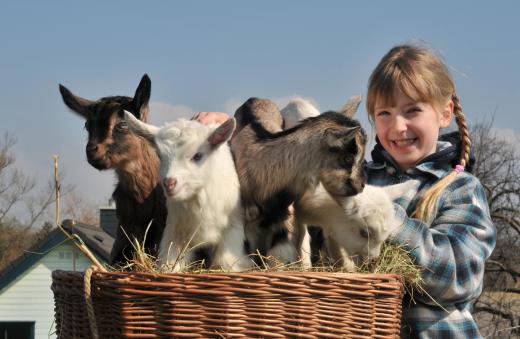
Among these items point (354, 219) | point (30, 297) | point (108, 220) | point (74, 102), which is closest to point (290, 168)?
point (354, 219)

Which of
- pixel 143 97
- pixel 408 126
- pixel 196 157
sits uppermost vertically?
pixel 143 97

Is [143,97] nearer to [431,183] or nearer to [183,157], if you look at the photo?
[183,157]

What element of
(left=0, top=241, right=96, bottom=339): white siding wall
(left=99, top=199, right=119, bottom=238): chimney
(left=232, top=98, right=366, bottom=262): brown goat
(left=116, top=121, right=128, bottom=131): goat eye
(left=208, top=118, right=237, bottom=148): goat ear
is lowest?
(left=0, top=241, right=96, bottom=339): white siding wall

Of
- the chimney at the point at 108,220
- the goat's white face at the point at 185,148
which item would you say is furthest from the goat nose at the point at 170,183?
the chimney at the point at 108,220

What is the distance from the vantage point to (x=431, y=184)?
4312mm

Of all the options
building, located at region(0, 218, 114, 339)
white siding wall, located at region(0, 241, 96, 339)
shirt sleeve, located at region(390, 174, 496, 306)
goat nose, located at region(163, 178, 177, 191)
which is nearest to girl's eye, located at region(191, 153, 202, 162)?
goat nose, located at region(163, 178, 177, 191)

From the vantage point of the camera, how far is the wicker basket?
287cm

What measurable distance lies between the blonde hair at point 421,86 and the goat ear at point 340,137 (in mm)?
434

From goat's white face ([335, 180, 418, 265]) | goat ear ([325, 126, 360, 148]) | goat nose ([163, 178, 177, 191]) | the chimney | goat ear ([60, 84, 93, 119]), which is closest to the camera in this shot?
goat nose ([163, 178, 177, 191])

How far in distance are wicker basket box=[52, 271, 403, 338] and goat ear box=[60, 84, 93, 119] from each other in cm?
153

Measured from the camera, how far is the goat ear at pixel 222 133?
3.69m

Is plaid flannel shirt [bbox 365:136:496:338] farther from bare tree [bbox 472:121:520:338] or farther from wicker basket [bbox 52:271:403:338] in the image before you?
bare tree [bbox 472:121:520:338]

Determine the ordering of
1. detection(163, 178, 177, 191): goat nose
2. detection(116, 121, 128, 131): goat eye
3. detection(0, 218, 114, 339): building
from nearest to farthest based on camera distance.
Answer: detection(163, 178, 177, 191): goat nose < detection(116, 121, 128, 131): goat eye < detection(0, 218, 114, 339): building

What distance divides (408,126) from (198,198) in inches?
51.2
